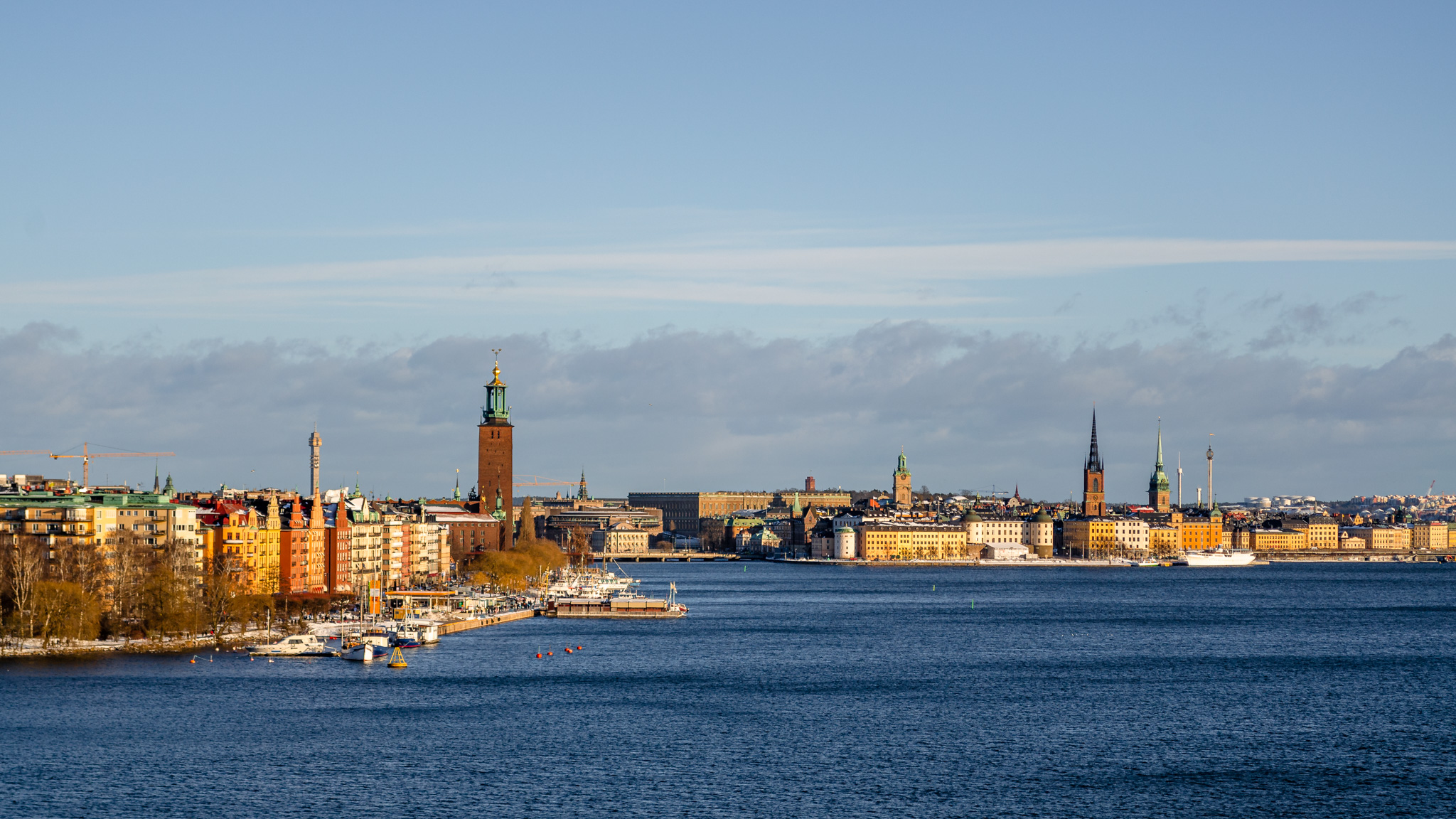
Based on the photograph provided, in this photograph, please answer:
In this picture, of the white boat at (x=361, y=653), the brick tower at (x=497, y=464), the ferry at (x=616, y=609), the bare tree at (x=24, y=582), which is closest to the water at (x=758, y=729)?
the white boat at (x=361, y=653)

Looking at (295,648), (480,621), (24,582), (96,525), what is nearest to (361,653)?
(295,648)

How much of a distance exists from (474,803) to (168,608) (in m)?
34.1

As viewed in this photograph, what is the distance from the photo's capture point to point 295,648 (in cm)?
6544

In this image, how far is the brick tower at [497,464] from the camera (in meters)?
152

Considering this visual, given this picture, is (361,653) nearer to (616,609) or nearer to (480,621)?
(480,621)

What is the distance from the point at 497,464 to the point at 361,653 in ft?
299

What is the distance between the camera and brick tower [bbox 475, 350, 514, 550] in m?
152

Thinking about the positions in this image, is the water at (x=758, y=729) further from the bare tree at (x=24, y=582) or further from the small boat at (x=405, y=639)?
the bare tree at (x=24, y=582)

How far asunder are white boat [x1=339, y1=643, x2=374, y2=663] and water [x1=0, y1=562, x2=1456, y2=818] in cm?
102

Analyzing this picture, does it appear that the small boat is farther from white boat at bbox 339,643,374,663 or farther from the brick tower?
the brick tower

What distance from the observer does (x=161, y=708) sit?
4853 cm

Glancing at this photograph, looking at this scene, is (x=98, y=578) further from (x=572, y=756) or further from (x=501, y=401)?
(x=501, y=401)

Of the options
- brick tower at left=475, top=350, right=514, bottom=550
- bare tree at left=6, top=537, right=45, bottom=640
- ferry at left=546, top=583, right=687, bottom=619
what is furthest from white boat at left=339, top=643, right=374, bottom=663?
brick tower at left=475, top=350, right=514, bottom=550

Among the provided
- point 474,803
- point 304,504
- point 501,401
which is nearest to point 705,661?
point 474,803
